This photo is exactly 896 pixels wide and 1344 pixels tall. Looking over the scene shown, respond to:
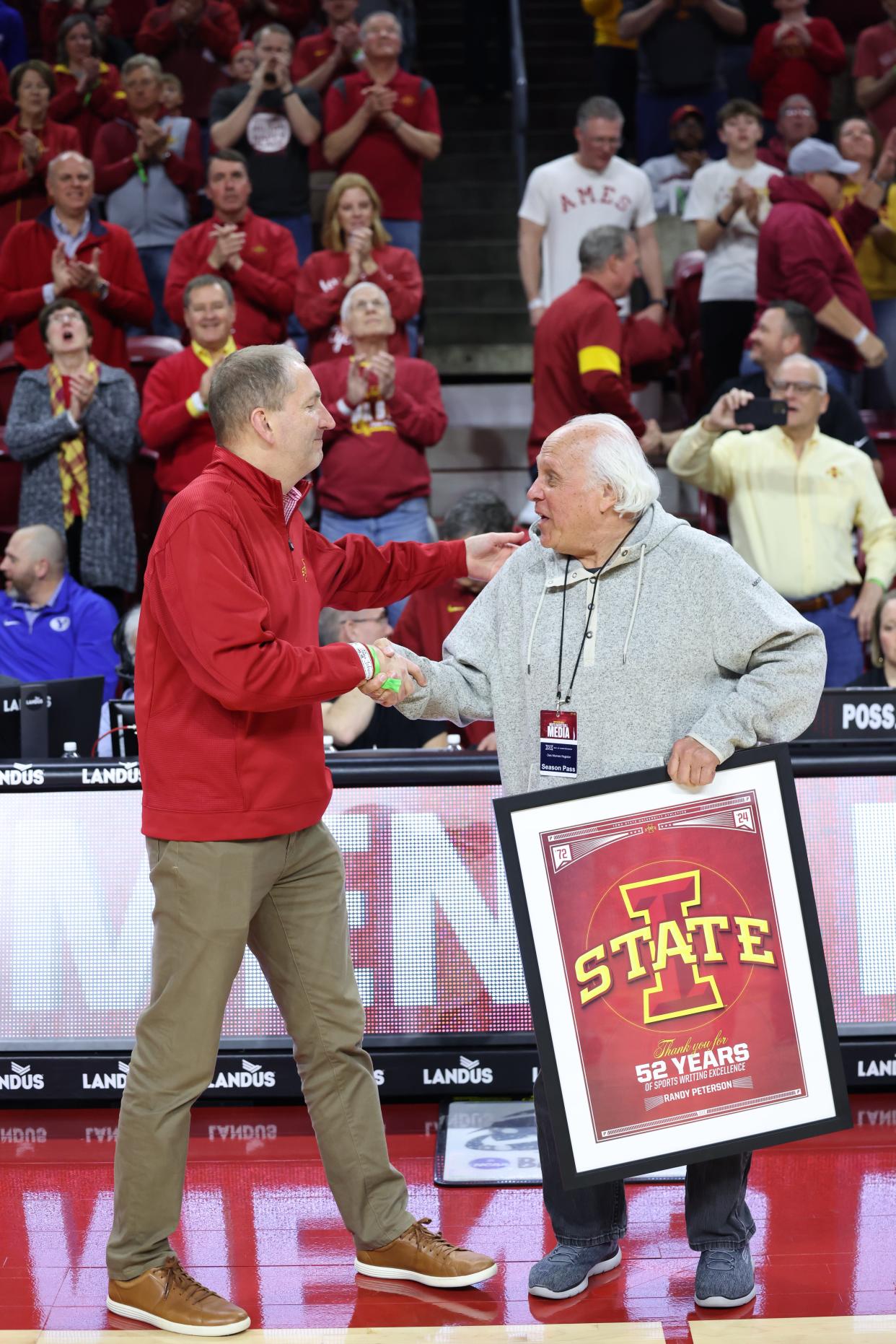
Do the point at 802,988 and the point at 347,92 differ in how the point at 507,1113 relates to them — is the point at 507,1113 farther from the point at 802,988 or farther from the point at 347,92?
the point at 347,92

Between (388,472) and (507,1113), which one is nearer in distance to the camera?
(507,1113)

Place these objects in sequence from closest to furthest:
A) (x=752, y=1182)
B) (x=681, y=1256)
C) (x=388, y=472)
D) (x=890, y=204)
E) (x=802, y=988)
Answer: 1. (x=802, y=988)
2. (x=681, y=1256)
3. (x=752, y=1182)
4. (x=388, y=472)
5. (x=890, y=204)

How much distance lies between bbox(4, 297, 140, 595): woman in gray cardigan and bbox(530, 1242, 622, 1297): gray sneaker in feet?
15.1

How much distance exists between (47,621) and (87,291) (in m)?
2.16

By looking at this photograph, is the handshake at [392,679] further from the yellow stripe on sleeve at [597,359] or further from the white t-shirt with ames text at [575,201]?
the white t-shirt with ames text at [575,201]

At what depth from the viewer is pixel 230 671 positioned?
10.2 ft

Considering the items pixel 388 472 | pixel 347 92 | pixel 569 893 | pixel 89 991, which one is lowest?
pixel 89 991

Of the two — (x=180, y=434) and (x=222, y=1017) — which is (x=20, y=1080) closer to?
(x=222, y=1017)

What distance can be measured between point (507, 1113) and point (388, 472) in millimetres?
3529

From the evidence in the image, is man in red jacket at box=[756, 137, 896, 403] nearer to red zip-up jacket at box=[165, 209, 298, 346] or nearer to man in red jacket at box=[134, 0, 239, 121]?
red zip-up jacket at box=[165, 209, 298, 346]

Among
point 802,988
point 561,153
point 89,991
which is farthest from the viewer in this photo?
point 561,153

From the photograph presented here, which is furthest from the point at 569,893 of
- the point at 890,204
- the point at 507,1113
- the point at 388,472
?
the point at 890,204

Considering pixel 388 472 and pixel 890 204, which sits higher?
pixel 890 204

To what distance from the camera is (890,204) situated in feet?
29.8
